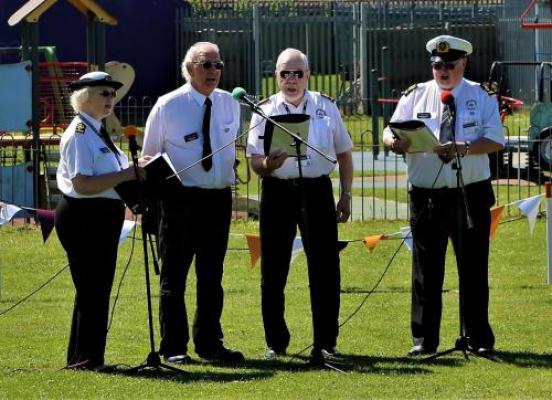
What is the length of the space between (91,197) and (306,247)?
1.60m

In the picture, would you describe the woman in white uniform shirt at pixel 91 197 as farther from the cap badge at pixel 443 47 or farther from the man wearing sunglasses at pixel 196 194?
the cap badge at pixel 443 47

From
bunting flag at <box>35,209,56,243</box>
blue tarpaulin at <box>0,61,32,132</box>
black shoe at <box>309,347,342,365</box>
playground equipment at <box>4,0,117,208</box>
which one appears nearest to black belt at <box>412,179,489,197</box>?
black shoe at <box>309,347,342,365</box>

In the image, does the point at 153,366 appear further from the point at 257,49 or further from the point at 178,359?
the point at 257,49

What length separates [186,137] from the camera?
32.7ft

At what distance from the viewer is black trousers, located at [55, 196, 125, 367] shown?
941cm

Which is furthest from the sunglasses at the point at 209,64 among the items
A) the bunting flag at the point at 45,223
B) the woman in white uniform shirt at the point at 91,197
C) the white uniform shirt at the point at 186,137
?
the bunting flag at the point at 45,223

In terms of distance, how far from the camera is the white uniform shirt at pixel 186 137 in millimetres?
9930

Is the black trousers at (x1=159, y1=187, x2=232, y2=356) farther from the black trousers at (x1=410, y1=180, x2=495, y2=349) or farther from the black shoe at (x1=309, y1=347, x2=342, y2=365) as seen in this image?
the black trousers at (x1=410, y1=180, x2=495, y2=349)

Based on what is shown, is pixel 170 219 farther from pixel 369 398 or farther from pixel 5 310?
pixel 5 310

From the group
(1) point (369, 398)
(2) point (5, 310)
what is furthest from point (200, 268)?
(2) point (5, 310)

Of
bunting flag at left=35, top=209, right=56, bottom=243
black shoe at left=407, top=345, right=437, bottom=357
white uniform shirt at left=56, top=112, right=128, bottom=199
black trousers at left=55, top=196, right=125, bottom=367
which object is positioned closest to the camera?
white uniform shirt at left=56, top=112, right=128, bottom=199

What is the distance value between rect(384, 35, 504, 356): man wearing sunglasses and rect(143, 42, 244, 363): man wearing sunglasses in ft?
3.86

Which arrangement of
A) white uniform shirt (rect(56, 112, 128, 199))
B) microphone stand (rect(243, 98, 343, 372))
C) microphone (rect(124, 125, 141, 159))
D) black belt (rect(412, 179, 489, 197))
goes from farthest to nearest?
1. black belt (rect(412, 179, 489, 197))
2. microphone stand (rect(243, 98, 343, 372))
3. white uniform shirt (rect(56, 112, 128, 199))
4. microphone (rect(124, 125, 141, 159))

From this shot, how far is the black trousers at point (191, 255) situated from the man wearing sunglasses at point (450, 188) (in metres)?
1.31
